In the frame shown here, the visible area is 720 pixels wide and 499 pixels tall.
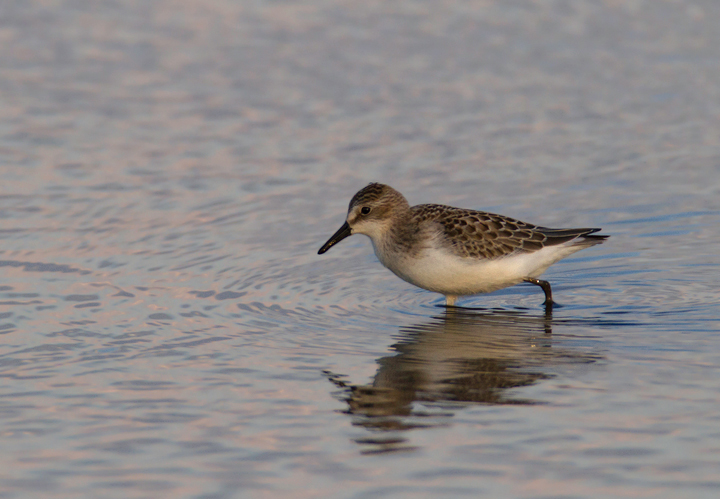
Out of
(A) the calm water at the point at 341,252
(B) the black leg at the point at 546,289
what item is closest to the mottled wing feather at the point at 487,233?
(B) the black leg at the point at 546,289

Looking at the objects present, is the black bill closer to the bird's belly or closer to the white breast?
the white breast

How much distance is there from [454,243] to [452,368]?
7.53 feet

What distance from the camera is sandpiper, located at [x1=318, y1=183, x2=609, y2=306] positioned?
11.4 metres

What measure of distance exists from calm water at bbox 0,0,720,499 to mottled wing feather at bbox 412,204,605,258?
0.67 m

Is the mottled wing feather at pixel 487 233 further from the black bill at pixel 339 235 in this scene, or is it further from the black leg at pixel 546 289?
the black bill at pixel 339 235

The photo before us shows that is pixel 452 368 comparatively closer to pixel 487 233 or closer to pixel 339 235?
pixel 487 233

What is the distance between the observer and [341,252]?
13531 mm

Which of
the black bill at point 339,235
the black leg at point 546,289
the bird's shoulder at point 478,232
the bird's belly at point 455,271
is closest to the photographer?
the bird's belly at point 455,271

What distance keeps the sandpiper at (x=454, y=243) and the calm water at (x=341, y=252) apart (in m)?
0.40

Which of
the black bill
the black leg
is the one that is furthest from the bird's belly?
the black bill

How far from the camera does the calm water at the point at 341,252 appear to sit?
25.1 ft

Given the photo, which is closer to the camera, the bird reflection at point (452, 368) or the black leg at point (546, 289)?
the bird reflection at point (452, 368)

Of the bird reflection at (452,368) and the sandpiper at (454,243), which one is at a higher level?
the sandpiper at (454,243)

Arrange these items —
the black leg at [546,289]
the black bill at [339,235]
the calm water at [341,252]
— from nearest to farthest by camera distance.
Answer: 1. the calm water at [341,252]
2. the black leg at [546,289]
3. the black bill at [339,235]
